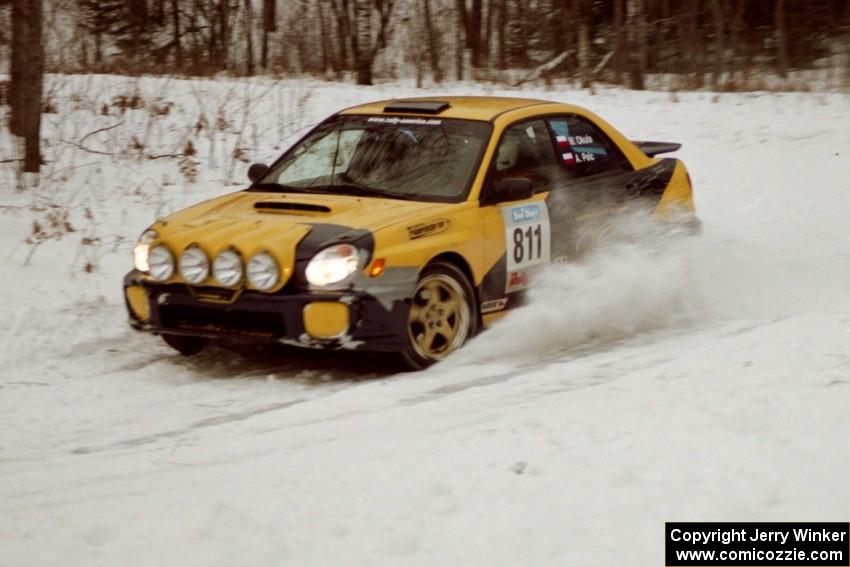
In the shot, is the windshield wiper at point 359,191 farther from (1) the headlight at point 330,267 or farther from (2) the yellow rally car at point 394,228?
(1) the headlight at point 330,267

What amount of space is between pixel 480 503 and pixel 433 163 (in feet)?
11.8

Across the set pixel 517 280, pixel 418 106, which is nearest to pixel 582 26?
pixel 418 106

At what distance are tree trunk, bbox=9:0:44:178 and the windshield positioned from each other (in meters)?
4.94

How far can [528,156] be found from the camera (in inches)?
325

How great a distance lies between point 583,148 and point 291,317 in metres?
2.75

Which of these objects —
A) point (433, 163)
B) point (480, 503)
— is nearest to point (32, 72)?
point (433, 163)

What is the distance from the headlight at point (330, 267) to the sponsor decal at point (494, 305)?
42.7 inches

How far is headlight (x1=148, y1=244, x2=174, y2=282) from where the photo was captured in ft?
23.9

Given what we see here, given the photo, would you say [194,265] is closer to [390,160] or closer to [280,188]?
[280,188]

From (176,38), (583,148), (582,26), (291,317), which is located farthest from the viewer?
(176,38)

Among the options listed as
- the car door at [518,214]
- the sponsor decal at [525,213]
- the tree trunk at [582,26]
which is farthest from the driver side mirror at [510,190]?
the tree trunk at [582,26]

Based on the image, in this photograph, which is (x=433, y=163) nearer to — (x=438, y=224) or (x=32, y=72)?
(x=438, y=224)

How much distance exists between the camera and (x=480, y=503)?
15.6 feet

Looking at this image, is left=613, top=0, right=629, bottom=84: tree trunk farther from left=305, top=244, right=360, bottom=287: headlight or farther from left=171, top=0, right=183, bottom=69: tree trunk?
left=305, top=244, right=360, bottom=287: headlight
